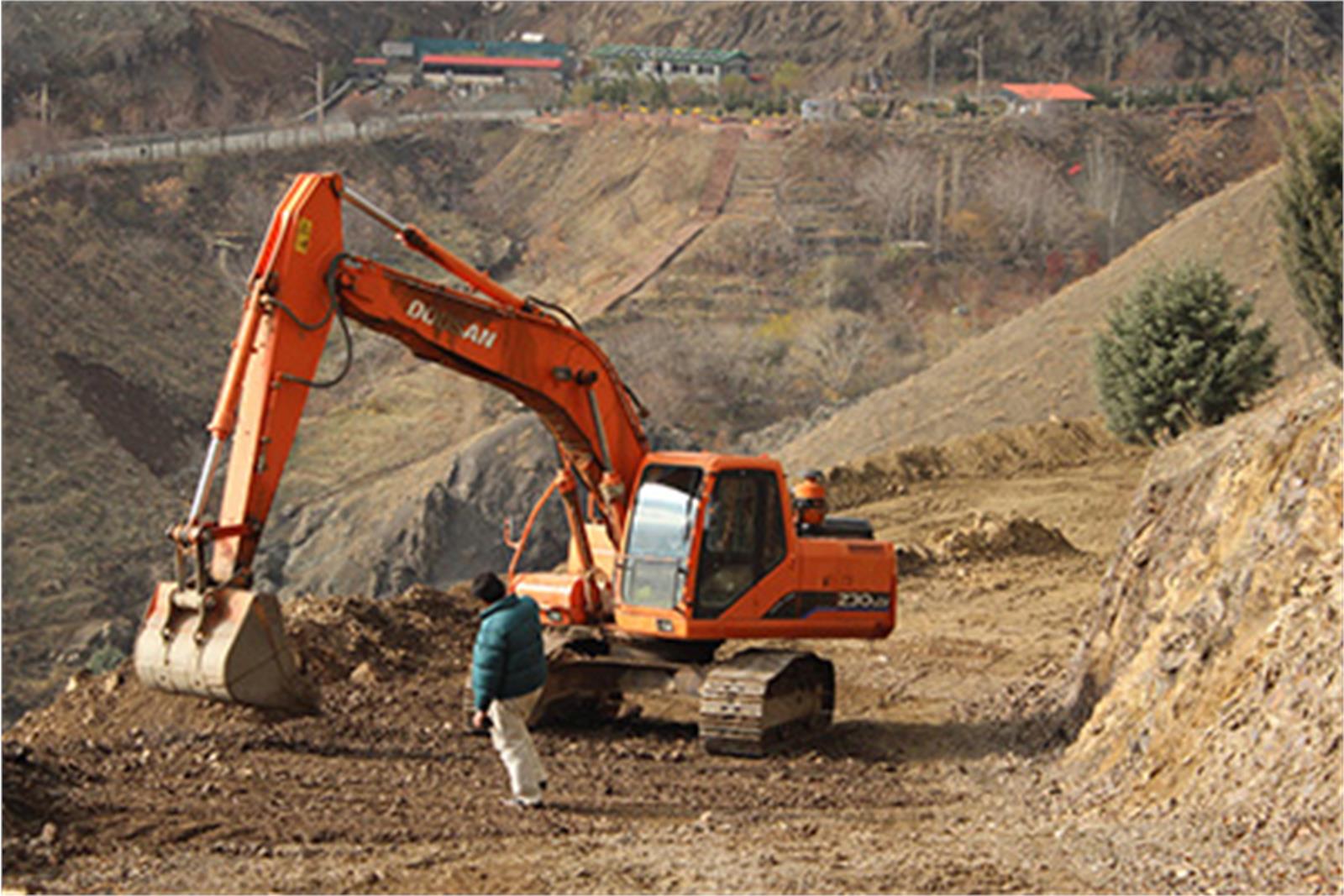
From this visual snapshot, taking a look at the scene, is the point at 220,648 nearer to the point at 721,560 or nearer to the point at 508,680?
the point at 508,680

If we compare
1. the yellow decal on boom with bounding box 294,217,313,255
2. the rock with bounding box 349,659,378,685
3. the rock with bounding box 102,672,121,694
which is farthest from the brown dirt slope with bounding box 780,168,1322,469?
the yellow decal on boom with bounding box 294,217,313,255

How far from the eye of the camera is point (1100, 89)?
8375cm

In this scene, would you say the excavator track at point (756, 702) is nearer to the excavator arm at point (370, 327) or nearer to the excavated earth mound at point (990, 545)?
the excavator arm at point (370, 327)

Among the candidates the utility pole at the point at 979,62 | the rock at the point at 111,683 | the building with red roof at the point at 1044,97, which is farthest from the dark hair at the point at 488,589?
the utility pole at the point at 979,62

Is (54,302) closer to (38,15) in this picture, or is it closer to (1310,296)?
(38,15)

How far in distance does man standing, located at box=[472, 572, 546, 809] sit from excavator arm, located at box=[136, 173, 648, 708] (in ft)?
4.77

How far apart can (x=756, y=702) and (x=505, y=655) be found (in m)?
3.00

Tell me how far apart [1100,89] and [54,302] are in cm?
4547

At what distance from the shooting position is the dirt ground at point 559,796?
952 centimetres

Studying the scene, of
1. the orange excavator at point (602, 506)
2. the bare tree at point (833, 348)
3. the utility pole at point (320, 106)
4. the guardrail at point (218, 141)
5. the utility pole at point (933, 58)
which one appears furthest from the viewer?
the utility pole at point (933, 58)

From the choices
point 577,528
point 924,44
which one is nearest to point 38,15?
point 924,44

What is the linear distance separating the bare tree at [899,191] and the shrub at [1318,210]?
42.4 meters

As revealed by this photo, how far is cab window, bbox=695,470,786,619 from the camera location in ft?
46.9

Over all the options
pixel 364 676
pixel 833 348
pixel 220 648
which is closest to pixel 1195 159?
pixel 833 348
